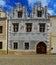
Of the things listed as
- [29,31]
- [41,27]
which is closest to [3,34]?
[29,31]

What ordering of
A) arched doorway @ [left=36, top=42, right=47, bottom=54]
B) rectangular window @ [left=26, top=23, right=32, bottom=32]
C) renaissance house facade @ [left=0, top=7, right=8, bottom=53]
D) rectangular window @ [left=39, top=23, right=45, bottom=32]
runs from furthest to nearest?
renaissance house facade @ [left=0, top=7, right=8, bottom=53] → rectangular window @ [left=26, top=23, right=32, bottom=32] → rectangular window @ [left=39, top=23, right=45, bottom=32] → arched doorway @ [left=36, top=42, right=47, bottom=54]

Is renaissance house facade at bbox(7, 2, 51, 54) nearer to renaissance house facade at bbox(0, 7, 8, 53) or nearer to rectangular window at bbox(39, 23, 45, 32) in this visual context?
rectangular window at bbox(39, 23, 45, 32)


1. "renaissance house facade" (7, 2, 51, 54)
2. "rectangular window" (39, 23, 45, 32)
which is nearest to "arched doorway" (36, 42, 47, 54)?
"renaissance house facade" (7, 2, 51, 54)

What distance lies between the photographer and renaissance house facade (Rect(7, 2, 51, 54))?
154 ft

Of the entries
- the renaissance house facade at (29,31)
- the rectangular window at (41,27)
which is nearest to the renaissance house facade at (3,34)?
the renaissance house facade at (29,31)

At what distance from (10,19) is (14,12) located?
1466mm

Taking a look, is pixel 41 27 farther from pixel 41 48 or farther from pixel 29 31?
pixel 41 48

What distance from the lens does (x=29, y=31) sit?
1875 inches

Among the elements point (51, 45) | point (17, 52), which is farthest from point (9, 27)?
point (51, 45)

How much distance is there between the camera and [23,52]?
47.1m

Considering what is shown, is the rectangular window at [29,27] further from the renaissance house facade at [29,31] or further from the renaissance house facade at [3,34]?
the renaissance house facade at [3,34]

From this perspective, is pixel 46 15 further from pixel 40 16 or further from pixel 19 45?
pixel 19 45

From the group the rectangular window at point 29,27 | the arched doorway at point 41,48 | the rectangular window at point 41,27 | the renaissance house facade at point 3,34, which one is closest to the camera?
the arched doorway at point 41,48

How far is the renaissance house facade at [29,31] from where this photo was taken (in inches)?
1850
